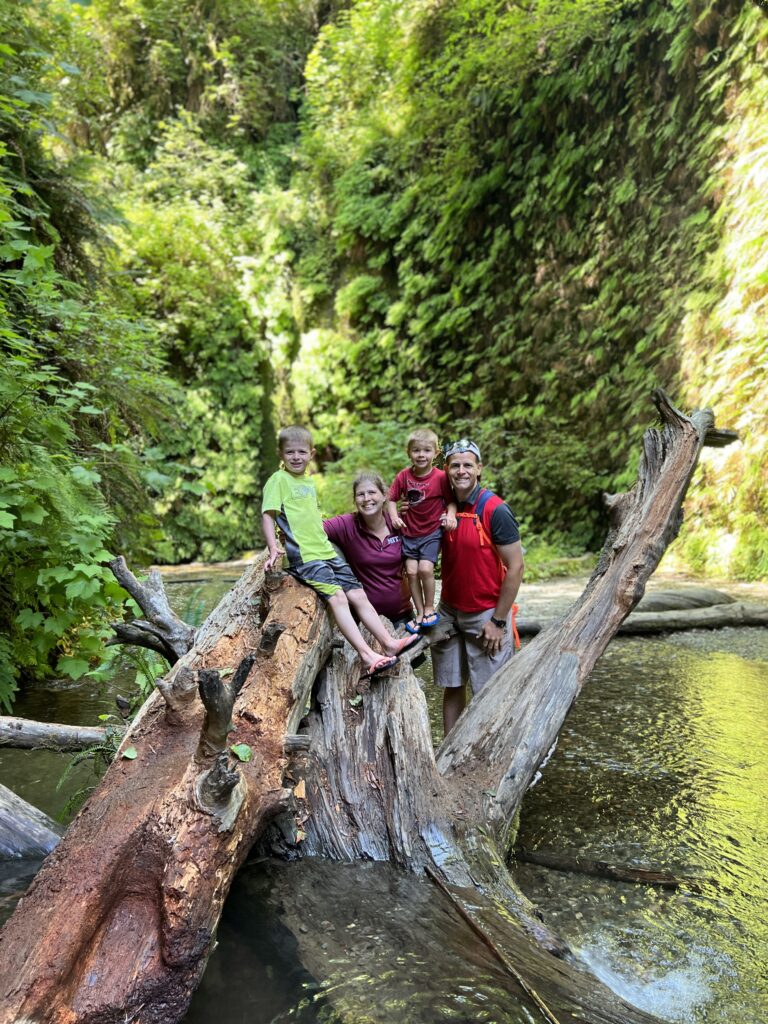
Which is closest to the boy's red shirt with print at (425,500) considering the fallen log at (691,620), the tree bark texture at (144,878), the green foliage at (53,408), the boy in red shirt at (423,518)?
the boy in red shirt at (423,518)

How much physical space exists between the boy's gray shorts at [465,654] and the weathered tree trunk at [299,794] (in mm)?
205

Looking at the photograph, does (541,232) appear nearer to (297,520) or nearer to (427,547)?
(427,547)

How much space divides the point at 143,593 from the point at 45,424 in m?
1.56

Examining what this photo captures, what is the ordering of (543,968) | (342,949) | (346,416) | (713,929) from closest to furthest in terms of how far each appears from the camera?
1. (543,968)
2. (342,949)
3. (713,929)
4. (346,416)

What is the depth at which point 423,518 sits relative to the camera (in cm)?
395

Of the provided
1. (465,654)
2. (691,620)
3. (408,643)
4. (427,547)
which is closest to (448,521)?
(427,547)

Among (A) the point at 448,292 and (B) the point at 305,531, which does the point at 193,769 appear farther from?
(A) the point at 448,292

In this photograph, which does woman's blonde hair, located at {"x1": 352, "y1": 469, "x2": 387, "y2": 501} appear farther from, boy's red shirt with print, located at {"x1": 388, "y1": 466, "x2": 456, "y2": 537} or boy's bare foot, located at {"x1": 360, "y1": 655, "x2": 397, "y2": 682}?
boy's bare foot, located at {"x1": 360, "y1": 655, "x2": 397, "y2": 682}

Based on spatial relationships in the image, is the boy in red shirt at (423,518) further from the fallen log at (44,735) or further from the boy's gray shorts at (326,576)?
the fallen log at (44,735)

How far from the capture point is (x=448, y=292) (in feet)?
43.3

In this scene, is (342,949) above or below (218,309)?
below

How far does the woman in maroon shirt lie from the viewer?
4035mm

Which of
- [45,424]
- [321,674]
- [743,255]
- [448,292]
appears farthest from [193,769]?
[448,292]

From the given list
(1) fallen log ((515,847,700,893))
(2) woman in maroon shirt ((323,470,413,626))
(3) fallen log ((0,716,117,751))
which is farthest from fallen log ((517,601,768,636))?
(3) fallen log ((0,716,117,751))
